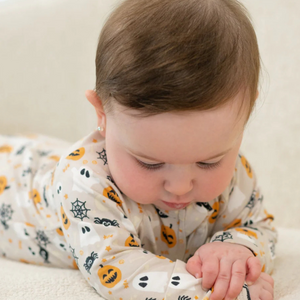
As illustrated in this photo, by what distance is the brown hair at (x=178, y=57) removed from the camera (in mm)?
589

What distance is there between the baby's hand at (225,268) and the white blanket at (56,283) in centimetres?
7

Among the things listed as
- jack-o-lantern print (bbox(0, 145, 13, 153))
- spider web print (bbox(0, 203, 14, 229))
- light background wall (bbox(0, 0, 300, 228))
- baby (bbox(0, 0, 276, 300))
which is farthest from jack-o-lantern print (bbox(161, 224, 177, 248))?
light background wall (bbox(0, 0, 300, 228))

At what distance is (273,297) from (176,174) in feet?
0.79

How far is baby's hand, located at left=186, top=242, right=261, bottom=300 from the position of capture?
2.11 feet

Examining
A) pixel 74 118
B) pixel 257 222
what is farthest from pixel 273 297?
pixel 74 118

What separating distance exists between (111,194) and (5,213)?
1.11 feet

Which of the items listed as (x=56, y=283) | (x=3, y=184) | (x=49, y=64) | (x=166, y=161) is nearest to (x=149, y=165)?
(x=166, y=161)

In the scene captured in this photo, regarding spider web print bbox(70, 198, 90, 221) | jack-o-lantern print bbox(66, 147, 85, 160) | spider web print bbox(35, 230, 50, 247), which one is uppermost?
jack-o-lantern print bbox(66, 147, 85, 160)

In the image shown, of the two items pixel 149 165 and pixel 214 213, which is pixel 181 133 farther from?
pixel 214 213

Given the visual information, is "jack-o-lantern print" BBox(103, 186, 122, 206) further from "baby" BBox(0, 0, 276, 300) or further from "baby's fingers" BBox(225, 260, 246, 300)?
"baby's fingers" BBox(225, 260, 246, 300)

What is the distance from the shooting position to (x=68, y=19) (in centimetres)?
138

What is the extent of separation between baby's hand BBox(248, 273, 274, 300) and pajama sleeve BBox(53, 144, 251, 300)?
0.02 metres

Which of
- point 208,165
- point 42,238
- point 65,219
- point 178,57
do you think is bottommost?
point 42,238

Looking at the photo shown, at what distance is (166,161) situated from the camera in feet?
2.10
